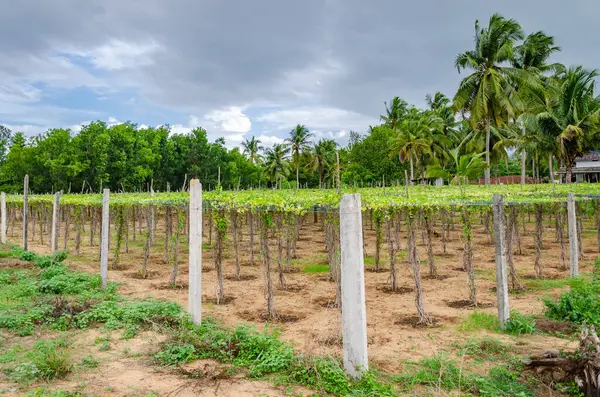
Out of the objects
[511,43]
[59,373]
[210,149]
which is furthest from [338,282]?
[210,149]

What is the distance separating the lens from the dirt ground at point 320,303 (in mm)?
5379

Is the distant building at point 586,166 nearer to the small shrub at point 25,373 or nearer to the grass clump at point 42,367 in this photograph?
the grass clump at point 42,367

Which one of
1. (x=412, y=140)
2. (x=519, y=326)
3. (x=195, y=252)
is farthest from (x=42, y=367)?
(x=412, y=140)

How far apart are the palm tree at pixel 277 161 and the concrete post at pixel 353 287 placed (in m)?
49.3

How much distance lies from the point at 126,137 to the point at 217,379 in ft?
117

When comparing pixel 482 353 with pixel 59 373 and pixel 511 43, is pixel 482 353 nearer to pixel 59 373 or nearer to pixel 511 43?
pixel 59 373

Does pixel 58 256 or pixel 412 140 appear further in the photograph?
pixel 412 140

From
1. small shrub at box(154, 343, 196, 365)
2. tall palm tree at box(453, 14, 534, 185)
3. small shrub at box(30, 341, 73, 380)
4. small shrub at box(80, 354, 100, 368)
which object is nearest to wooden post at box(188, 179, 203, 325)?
small shrub at box(154, 343, 196, 365)

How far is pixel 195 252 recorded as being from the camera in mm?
7328

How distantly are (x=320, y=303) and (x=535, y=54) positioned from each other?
34696 millimetres

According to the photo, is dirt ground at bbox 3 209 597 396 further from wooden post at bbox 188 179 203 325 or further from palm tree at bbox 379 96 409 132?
palm tree at bbox 379 96 409 132

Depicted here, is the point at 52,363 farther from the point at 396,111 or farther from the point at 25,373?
the point at 396,111

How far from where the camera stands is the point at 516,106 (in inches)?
1124

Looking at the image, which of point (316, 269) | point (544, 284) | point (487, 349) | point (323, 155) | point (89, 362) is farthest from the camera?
point (323, 155)
